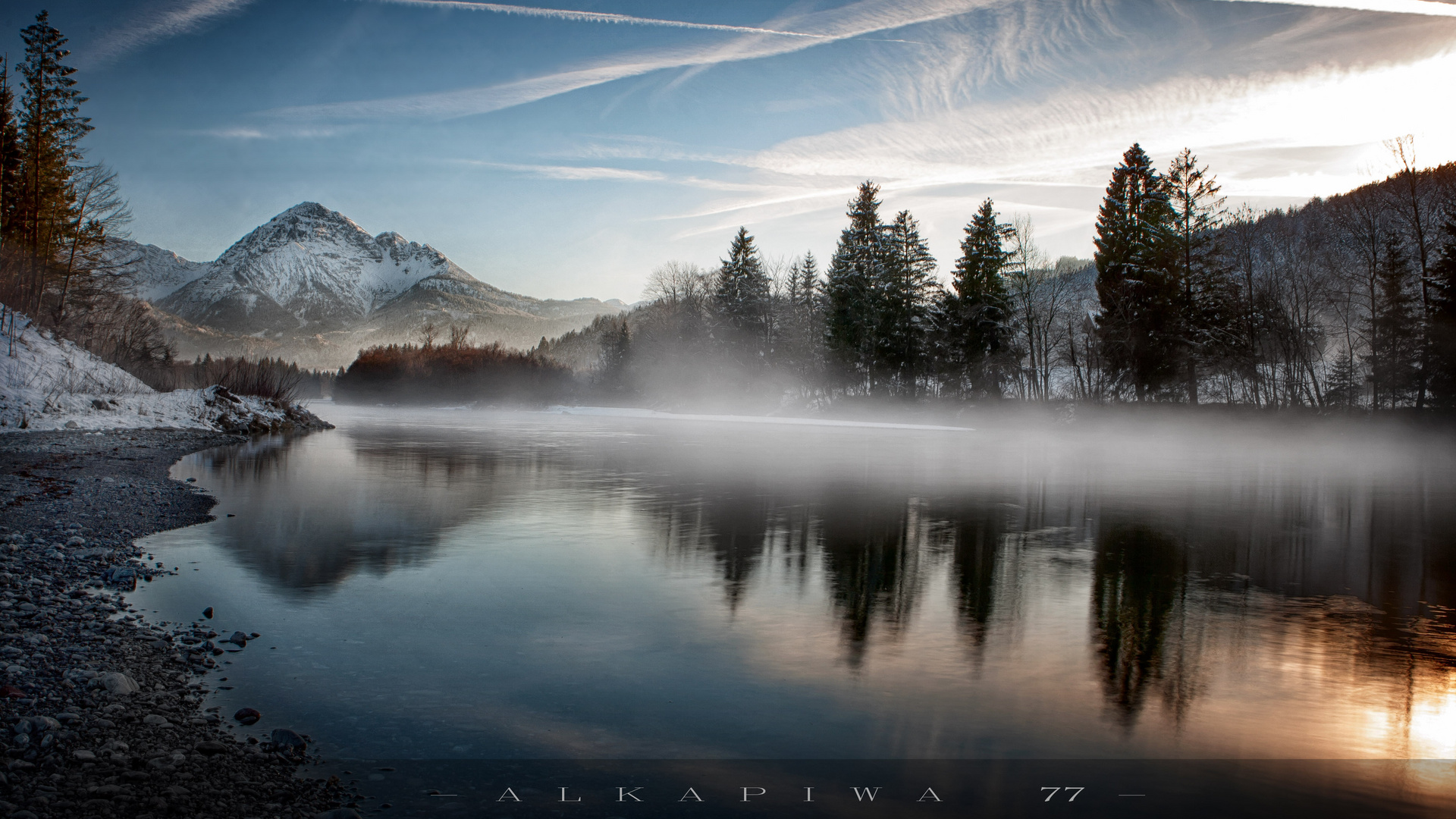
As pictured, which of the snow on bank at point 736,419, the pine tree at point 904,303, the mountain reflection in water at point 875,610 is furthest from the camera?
the pine tree at point 904,303

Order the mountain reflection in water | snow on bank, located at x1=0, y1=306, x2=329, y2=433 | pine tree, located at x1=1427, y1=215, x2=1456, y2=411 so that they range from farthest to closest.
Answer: pine tree, located at x1=1427, y1=215, x2=1456, y2=411 < snow on bank, located at x1=0, y1=306, x2=329, y2=433 < the mountain reflection in water

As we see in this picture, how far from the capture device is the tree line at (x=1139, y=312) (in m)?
43.0

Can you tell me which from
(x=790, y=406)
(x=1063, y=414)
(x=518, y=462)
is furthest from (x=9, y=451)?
(x=790, y=406)

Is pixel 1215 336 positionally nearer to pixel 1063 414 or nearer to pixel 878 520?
pixel 1063 414

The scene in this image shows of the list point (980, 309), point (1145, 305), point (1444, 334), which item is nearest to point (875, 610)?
point (1444, 334)

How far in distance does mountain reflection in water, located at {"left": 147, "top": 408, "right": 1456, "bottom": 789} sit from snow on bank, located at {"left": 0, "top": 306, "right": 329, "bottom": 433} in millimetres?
12511

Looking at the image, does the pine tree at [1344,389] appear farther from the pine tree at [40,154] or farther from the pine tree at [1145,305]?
the pine tree at [40,154]

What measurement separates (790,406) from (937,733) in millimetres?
66567

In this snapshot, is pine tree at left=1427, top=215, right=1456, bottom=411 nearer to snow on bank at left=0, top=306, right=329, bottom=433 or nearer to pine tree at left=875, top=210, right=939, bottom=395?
pine tree at left=875, top=210, right=939, bottom=395

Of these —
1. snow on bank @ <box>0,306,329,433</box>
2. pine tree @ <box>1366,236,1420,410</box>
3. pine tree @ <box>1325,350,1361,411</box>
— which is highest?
pine tree @ <box>1366,236,1420,410</box>

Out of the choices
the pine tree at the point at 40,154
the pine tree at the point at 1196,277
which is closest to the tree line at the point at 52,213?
the pine tree at the point at 40,154

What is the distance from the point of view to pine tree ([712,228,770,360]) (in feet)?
251

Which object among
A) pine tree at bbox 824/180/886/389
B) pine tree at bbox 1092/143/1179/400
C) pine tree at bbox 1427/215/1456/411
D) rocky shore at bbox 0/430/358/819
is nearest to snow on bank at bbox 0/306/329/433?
rocky shore at bbox 0/430/358/819

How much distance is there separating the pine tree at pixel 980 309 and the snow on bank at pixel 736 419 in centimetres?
499
